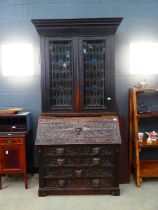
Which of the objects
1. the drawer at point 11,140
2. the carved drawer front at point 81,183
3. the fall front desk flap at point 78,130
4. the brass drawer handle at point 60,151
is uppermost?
the fall front desk flap at point 78,130

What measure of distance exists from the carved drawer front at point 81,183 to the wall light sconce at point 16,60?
1.58m

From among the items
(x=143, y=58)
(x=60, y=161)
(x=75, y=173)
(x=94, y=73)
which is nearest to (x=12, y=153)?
(x=60, y=161)

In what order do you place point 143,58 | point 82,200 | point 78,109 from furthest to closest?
point 143,58
point 78,109
point 82,200

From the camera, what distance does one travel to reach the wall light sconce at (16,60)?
3537 mm

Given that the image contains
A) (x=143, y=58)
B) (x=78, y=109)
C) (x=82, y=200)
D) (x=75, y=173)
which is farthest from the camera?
(x=143, y=58)

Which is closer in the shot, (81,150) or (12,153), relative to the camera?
(81,150)

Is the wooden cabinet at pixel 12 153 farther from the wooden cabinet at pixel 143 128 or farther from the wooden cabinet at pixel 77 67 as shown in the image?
the wooden cabinet at pixel 143 128

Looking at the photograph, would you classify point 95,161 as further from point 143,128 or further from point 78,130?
point 143,128

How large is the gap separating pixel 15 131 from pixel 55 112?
2.00 ft

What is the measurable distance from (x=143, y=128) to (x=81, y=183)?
1288mm

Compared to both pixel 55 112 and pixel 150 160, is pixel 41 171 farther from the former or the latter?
pixel 150 160

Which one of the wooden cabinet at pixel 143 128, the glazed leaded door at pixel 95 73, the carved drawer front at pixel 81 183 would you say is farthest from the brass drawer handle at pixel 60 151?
the wooden cabinet at pixel 143 128

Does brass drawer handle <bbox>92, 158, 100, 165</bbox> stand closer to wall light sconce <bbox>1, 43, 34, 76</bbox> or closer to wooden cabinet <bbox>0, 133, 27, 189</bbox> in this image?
wooden cabinet <bbox>0, 133, 27, 189</bbox>

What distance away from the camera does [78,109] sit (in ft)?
10.0
